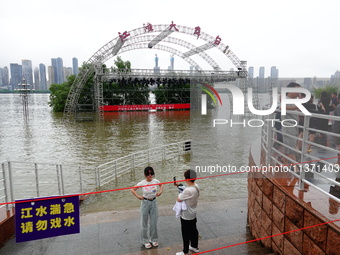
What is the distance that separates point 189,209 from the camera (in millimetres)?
3895

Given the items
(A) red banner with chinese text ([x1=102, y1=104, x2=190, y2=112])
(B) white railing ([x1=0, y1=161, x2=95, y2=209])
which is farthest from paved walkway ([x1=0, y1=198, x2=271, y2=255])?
(A) red banner with chinese text ([x1=102, y1=104, x2=190, y2=112])

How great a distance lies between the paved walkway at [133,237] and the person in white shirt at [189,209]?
1.28ft

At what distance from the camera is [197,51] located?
34688mm

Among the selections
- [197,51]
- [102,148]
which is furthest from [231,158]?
[197,51]

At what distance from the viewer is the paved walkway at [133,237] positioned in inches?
171

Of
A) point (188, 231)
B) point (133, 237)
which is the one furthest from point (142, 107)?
point (188, 231)

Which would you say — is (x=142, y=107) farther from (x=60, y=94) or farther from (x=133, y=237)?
(x=133, y=237)

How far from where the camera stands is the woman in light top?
4.30m

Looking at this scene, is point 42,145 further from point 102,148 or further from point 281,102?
point 281,102

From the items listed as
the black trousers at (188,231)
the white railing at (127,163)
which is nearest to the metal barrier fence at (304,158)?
the black trousers at (188,231)

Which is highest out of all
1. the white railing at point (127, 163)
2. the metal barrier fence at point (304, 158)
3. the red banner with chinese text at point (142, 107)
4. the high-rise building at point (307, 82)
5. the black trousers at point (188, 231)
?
the high-rise building at point (307, 82)

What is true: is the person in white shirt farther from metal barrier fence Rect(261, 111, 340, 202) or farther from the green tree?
the green tree

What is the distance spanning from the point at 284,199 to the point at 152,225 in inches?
83.2

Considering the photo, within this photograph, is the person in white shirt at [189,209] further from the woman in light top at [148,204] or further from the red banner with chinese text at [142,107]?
the red banner with chinese text at [142,107]
